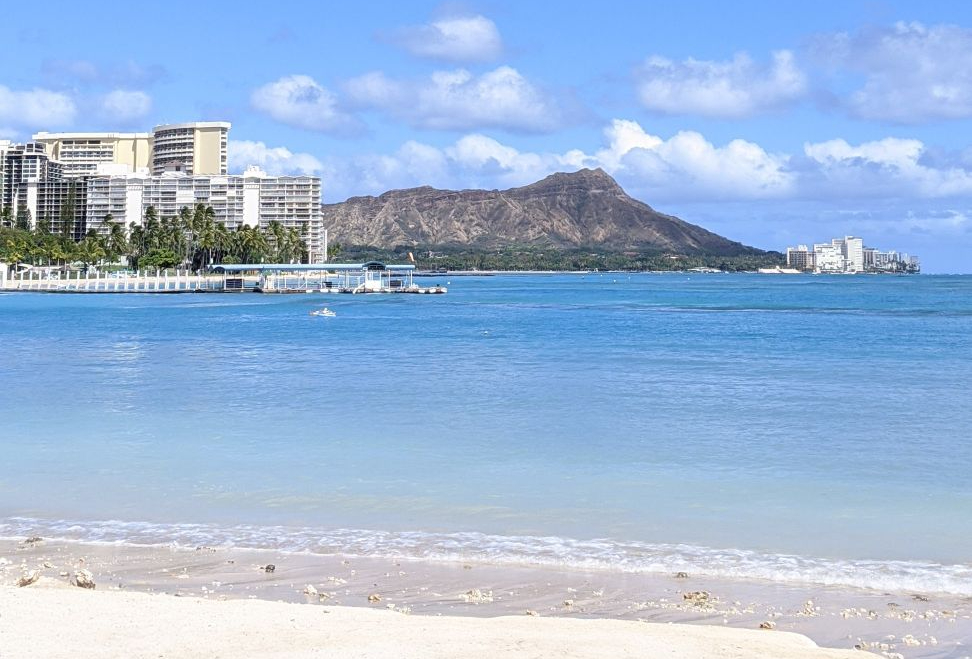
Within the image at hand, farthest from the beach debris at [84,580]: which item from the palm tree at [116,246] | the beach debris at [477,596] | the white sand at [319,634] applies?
the palm tree at [116,246]

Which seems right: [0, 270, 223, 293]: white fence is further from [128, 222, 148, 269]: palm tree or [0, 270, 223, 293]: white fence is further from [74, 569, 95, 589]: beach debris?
[74, 569, 95, 589]: beach debris

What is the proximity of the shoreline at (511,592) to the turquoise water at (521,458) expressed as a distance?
0.41 metres

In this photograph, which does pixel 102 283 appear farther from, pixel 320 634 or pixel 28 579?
pixel 320 634

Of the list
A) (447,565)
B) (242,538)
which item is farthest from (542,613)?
(242,538)

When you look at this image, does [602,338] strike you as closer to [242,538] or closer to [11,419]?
[11,419]

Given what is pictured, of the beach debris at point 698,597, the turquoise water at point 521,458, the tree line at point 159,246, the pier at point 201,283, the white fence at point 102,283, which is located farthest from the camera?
the tree line at point 159,246

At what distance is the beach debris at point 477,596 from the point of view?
812 cm

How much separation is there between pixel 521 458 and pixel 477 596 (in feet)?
20.9

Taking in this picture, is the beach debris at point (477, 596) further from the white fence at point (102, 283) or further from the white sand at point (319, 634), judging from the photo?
the white fence at point (102, 283)

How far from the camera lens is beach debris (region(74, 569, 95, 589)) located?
26.9 ft

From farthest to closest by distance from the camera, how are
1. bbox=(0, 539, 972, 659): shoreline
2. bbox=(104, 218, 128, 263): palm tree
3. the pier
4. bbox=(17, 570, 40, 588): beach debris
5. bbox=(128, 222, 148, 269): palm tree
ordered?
bbox=(128, 222, 148, 269): palm tree
bbox=(104, 218, 128, 263): palm tree
the pier
bbox=(17, 570, 40, 588): beach debris
bbox=(0, 539, 972, 659): shoreline

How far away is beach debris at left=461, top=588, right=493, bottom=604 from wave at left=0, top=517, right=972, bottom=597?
2.97ft

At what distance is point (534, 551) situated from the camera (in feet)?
31.6

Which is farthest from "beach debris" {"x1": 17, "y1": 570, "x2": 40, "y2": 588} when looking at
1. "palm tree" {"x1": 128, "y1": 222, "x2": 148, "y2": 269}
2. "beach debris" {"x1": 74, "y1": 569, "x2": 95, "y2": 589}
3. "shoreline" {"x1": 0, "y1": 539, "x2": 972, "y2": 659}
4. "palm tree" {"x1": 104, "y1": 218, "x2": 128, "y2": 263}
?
"palm tree" {"x1": 128, "y1": 222, "x2": 148, "y2": 269}
